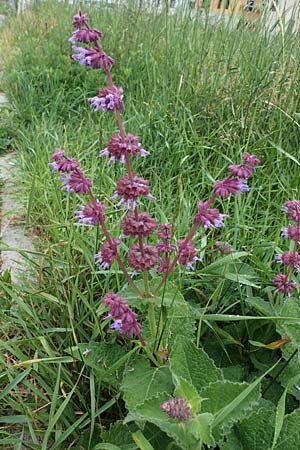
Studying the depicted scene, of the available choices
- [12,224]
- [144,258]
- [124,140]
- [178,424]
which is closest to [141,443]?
[178,424]

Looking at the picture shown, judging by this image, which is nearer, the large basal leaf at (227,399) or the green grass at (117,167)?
the large basal leaf at (227,399)

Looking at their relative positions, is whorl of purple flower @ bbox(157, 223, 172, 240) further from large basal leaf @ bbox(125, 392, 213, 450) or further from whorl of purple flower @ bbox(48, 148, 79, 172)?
large basal leaf @ bbox(125, 392, 213, 450)

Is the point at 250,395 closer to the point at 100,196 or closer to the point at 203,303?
the point at 203,303

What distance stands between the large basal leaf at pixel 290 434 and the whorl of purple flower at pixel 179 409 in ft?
0.93

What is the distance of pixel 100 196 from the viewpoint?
2.04 m

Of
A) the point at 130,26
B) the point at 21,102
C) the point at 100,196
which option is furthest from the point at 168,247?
the point at 130,26

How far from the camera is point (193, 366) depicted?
1.01m

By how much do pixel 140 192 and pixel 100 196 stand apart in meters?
1.03

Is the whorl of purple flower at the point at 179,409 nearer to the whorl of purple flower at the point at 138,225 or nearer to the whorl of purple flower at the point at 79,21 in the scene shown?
the whorl of purple flower at the point at 138,225

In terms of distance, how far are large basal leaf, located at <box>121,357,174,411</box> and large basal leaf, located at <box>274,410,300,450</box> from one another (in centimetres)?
23

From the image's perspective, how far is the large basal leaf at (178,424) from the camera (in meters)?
0.81

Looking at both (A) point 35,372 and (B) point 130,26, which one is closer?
(A) point 35,372

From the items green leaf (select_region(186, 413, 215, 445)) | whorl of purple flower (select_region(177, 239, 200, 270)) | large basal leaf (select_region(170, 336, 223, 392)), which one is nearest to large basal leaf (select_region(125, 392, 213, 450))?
green leaf (select_region(186, 413, 215, 445))

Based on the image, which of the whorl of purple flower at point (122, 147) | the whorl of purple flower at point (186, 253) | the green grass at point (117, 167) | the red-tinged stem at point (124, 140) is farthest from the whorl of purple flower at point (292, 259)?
the whorl of purple flower at point (122, 147)
